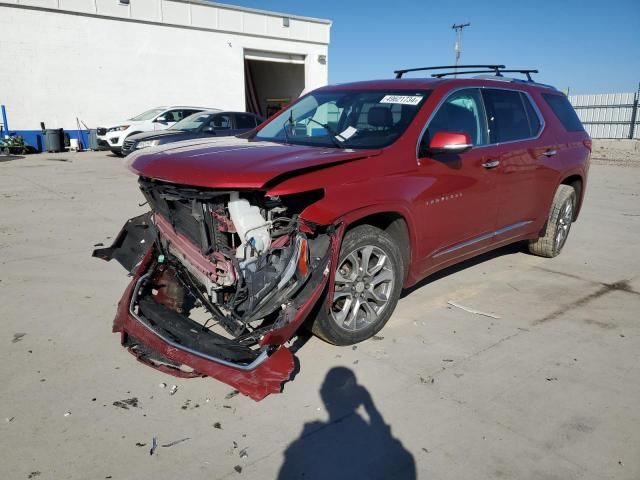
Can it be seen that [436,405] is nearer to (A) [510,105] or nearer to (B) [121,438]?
(B) [121,438]

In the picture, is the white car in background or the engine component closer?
the engine component

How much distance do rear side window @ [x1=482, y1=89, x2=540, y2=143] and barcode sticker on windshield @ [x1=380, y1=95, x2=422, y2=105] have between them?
85cm

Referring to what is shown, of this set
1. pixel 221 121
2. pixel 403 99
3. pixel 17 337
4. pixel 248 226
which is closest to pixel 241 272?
pixel 248 226

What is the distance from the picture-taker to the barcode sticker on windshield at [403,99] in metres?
4.05

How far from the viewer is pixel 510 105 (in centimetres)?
482

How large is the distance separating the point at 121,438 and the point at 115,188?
8569mm

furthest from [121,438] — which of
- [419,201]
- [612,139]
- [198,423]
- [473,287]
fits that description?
[612,139]

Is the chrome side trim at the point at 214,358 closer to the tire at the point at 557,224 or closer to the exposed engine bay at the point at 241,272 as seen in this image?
the exposed engine bay at the point at 241,272

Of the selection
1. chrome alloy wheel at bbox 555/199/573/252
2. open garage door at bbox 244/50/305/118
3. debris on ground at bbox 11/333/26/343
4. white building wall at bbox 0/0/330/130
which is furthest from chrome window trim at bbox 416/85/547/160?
open garage door at bbox 244/50/305/118

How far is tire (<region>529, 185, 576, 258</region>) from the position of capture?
5594 mm

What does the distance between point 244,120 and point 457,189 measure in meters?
11.0

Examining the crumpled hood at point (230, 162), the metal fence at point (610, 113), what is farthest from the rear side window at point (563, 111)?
the metal fence at point (610, 113)

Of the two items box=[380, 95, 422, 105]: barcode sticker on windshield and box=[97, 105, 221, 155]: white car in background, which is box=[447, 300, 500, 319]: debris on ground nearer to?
box=[380, 95, 422, 105]: barcode sticker on windshield

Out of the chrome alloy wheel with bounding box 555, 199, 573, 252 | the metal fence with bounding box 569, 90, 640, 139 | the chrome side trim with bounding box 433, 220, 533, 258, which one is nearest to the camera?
the chrome side trim with bounding box 433, 220, 533, 258
